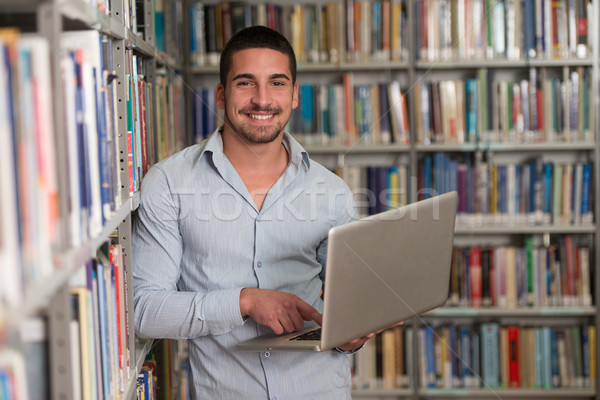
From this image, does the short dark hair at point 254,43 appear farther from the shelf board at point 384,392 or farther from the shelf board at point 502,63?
the shelf board at point 384,392

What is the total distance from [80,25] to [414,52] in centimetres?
222

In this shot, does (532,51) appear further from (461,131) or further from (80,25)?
(80,25)

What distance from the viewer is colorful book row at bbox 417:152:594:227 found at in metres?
2.96

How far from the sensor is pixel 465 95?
9.72 feet

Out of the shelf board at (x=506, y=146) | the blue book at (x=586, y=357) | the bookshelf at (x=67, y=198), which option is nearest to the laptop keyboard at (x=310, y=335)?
the bookshelf at (x=67, y=198)

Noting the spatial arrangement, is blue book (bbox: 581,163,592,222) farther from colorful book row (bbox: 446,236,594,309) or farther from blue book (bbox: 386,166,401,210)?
blue book (bbox: 386,166,401,210)

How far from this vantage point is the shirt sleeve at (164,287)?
1.48 meters

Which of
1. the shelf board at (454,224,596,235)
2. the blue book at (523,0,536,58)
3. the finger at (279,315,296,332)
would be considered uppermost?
the blue book at (523,0,536,58)

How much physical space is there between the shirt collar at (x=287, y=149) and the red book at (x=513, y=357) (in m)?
1.77

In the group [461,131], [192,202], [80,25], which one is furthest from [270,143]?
[461,131]

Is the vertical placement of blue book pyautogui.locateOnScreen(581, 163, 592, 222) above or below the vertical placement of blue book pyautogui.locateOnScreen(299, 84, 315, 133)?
below

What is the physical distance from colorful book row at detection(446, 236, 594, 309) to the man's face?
162cm

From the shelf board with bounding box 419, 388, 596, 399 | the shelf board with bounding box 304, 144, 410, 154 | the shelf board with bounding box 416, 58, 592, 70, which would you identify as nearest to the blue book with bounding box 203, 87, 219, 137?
the shelf board with bounding box 304, 144, 410, 154

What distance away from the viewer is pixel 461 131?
296cm
